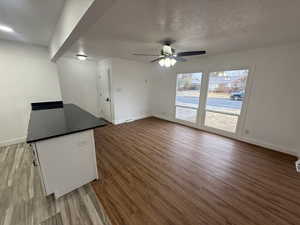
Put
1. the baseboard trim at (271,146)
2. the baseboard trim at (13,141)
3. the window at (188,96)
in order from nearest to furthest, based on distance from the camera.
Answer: the baseboard trim at (271,146)
the baseboard trim at (13,141)
the window at (188,96)

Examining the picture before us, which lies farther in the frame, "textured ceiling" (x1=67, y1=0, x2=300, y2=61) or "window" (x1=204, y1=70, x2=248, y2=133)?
"window" (x1=204, y1=70, x2=248, y2=133)

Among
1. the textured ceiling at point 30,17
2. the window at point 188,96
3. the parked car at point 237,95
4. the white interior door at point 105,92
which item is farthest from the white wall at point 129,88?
the parked car at point 237,95

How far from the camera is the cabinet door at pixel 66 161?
1.42 metres

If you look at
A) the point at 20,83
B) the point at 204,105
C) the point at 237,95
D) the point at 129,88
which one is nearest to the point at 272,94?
the point at 237,95

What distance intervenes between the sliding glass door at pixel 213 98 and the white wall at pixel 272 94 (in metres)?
0.22

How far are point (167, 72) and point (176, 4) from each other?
11.6 ft

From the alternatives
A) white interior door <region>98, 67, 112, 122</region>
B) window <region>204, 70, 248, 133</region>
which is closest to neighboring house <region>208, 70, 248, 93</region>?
window <region>204, 70, 248, 133</region>

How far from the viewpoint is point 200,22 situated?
174 cm

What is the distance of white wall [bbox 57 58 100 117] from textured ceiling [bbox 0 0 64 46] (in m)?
1.60

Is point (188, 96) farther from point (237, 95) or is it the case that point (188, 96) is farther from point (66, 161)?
point (66, 161)

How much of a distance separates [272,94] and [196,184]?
2.79m

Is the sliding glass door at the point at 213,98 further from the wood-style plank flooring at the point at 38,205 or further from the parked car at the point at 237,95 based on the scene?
the wood-style plank flooring at the point at 38,205

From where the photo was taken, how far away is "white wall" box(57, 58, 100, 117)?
412 cm

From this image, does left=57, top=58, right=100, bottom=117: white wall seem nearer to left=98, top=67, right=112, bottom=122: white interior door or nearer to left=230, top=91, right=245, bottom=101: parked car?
left=98, top=67, right=112, bottom=122: white interior door
